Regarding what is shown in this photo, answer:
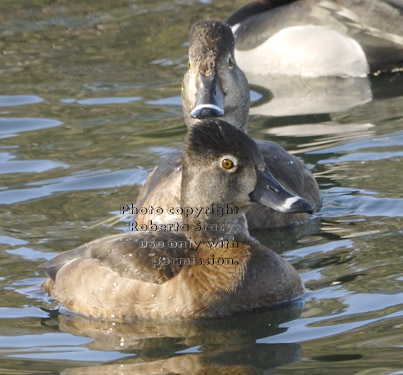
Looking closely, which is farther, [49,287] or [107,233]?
[107,233]

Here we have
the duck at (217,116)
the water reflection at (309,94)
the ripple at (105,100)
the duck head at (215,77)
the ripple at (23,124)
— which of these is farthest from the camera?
the ripple at (105,100)

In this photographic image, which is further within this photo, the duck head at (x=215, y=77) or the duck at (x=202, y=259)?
the duck head at (x=215, y=77)

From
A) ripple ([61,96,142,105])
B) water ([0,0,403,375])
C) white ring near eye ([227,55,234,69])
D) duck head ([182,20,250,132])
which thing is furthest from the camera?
ripple ([61,96,142,105])

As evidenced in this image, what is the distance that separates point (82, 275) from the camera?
7.25 meters

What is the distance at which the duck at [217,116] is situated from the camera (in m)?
8.80

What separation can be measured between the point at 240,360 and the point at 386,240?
2.28 metres

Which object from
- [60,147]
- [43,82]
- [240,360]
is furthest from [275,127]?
[240,360]

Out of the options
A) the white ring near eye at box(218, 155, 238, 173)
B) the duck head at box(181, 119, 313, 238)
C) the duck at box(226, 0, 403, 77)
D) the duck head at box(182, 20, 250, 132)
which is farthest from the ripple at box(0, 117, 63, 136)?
the white ring near eye at box(218, 155, 238, 173)

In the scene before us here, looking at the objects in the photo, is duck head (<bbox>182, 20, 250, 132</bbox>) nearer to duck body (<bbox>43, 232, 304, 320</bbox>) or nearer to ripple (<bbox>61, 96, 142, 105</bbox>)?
duck body (<bbox>43, 232, 304, 320</bbox>)

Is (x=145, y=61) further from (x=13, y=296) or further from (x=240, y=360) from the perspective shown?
(x=240, y=360)

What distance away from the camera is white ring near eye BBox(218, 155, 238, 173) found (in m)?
7.07

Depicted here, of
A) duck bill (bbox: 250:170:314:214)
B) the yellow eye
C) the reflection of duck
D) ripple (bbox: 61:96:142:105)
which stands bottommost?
the reflection of duck

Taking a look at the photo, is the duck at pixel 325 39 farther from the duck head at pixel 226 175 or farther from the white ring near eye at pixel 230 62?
the duck head at pixel 226 175

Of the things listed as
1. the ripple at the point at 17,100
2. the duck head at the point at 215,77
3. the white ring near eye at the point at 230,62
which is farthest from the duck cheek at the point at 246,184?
the ripple at the point at 17,100
